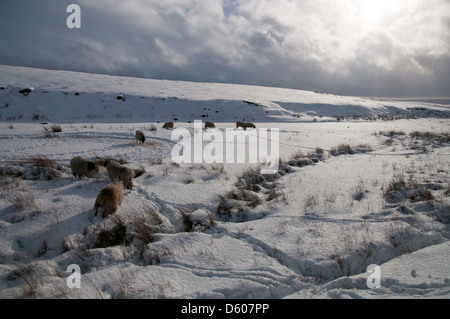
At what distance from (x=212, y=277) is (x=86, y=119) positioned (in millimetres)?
21027

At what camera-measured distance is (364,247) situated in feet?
10.2


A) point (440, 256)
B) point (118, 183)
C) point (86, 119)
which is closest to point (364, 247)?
point (440, 256)

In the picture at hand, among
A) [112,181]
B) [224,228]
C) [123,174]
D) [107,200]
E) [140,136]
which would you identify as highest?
[140,136]

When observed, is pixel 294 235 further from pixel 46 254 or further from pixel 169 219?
pixel 46 254

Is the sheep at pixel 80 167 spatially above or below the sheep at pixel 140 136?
below

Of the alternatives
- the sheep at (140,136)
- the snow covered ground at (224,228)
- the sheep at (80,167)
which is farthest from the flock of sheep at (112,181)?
the sheep at (140,136)

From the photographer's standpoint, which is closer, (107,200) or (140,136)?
(107,200)

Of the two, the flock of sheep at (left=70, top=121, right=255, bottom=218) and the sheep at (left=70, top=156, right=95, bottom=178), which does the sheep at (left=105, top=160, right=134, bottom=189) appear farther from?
the sheep at (left=70, top=156, right=95, bottom=178)

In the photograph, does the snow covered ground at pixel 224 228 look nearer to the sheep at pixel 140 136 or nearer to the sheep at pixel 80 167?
the sheep at pixel 80 167

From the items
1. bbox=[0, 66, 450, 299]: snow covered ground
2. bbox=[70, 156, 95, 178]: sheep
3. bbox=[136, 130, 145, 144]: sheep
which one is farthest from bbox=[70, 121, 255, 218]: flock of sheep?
bbox=[136, 130, 145, 144]: sheep

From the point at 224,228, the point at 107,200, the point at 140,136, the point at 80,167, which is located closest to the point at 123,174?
the point at 107,200

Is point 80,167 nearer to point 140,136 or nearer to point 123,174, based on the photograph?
point 123,174

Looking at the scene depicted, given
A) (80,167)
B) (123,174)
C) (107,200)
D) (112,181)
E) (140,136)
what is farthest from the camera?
(140,136)

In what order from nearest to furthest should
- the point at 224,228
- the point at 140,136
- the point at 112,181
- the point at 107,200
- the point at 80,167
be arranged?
the point at 224,228, the point at 107,200, the point at 112,181, the point at 80,167, the point at 140,136
